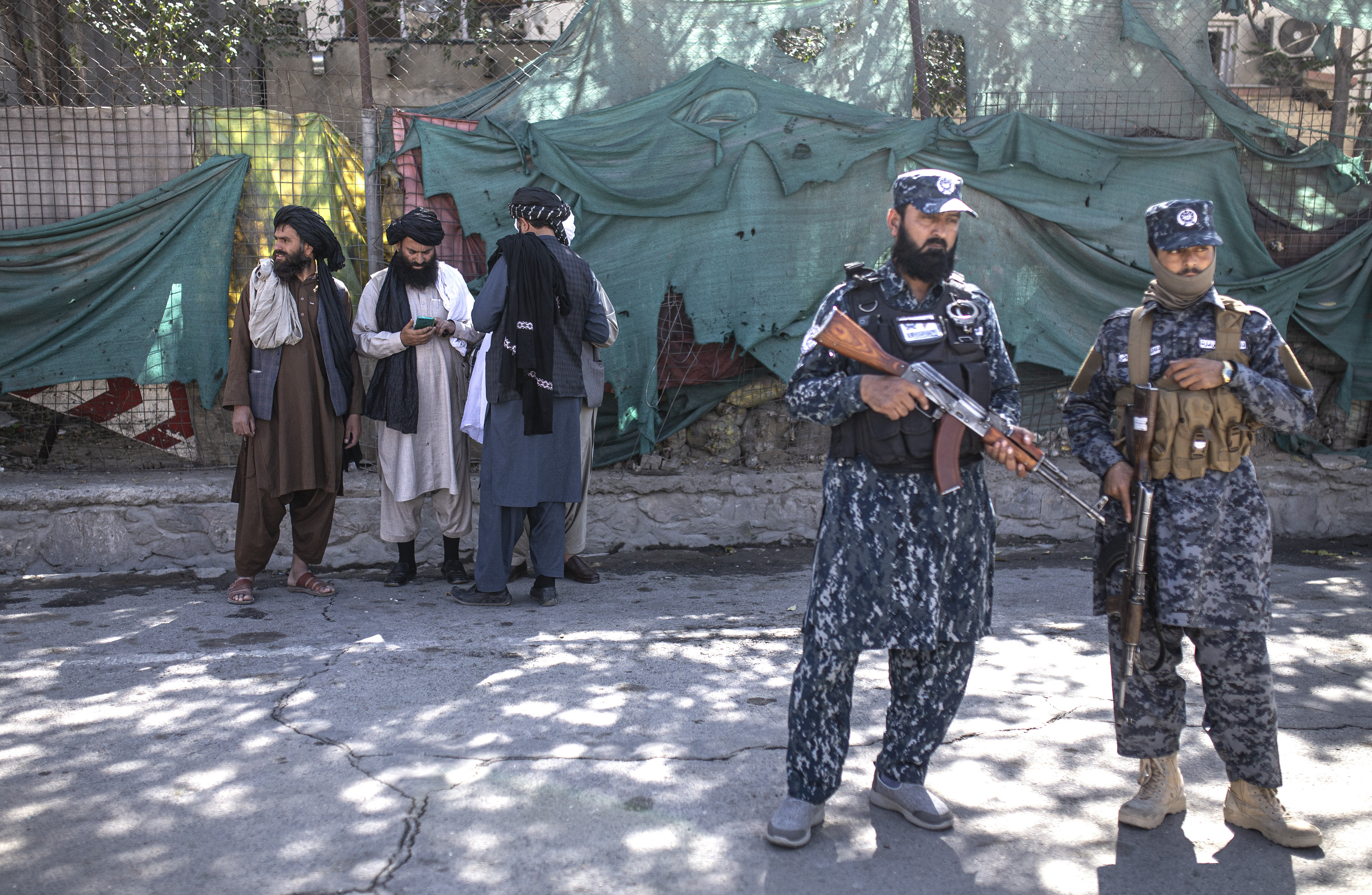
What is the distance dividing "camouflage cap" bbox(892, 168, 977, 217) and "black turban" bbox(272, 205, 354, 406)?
11.1ft

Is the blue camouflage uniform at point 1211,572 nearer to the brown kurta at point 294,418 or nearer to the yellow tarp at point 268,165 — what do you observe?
the brown kurta at point 294,418

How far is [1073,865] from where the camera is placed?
2.68 meters

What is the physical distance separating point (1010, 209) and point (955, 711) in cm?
412

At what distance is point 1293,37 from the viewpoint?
9.57m

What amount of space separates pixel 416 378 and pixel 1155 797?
12.8 feet

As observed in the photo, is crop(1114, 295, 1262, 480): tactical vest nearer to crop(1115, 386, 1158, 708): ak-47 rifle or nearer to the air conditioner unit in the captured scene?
crop(1115, 386, 1158, 708): ak-47 rifle

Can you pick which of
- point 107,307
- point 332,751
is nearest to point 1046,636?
point 332,751

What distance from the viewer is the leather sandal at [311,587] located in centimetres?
520

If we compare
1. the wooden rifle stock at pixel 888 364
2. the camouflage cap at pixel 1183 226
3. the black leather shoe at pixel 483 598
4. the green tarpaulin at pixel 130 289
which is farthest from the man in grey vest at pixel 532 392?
the camouflage cap at pixel 1183 226

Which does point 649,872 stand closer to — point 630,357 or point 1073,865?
point 1073,865

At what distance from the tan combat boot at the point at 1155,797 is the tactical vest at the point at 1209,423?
83 cm

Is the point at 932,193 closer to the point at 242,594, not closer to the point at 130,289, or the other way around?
the point at 242,594

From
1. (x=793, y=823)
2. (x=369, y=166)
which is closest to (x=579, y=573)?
(x=369, y=166)

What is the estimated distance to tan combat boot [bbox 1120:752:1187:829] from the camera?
2863 mm
